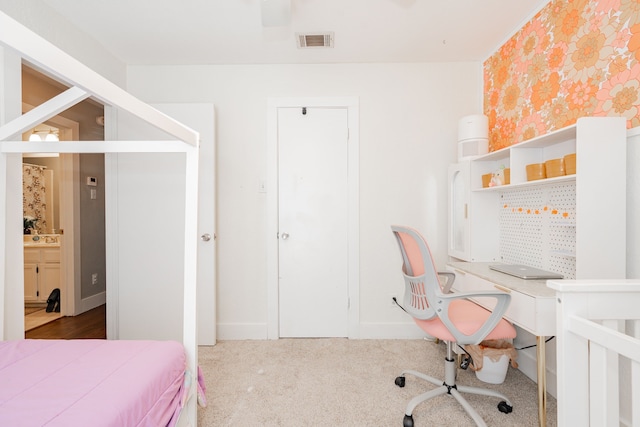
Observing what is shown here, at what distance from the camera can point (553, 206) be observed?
1.83 meters

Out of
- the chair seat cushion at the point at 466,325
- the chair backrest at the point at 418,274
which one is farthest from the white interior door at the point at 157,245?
the chair seat cushion at the point at 466,325

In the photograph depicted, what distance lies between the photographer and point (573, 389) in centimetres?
92

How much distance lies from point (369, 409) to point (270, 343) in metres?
1.12

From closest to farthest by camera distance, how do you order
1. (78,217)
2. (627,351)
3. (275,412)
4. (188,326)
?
(627,351)
(188,326)
(275,412)
(78,217)

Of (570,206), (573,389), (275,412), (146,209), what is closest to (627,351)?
(573,389)

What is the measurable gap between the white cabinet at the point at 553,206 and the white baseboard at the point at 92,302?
406cm

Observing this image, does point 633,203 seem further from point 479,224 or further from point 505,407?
point 505,407

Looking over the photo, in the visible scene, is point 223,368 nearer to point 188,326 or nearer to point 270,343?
point 270,343

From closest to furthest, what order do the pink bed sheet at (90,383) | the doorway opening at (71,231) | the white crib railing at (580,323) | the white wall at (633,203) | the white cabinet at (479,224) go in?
1. the pink bed sheet at (90,383)
2. the white crib railing at (580,323)
3. the white wall at (633,203)
4. the white cabinet at (479,224)
5. the doorway opening at (71,231)

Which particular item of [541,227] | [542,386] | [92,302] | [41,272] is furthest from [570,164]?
[41,272]

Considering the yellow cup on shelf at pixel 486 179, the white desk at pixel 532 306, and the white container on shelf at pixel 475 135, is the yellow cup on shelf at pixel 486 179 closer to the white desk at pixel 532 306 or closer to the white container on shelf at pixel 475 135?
the white container on shelf at pixel 475 135

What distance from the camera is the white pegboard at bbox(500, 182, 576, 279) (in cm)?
172

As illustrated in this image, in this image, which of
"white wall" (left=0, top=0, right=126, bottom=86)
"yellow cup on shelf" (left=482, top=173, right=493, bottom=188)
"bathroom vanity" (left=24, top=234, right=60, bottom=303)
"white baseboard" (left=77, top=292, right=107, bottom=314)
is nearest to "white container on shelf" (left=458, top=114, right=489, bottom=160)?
"yellow cup on shelf" (left=482, top=173, right=493, bottom=188)

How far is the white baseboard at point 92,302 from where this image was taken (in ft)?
11.3
